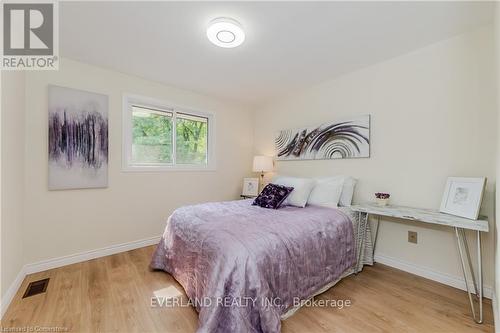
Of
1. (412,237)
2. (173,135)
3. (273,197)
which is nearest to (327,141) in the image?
(273,197)

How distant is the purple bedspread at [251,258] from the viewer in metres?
1.31

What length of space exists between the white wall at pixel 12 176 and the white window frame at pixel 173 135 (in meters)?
0.94

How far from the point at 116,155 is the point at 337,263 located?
9.28 feet

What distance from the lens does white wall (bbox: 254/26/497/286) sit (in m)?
1.86

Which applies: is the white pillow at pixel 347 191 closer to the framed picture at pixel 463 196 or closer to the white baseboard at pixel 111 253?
the white baseboard at pixel 111 253

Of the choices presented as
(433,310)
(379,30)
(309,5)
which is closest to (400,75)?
(379,30)

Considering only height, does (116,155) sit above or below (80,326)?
above

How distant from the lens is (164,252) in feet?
7.24

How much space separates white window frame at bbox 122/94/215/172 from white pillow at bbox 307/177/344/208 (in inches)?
70.0

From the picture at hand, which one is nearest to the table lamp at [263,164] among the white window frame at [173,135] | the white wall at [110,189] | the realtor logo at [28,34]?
the white wall at [110,189]

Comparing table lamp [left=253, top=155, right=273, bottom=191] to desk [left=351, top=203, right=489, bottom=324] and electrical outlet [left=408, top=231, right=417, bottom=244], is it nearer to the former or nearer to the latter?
desk [left=351, top=203, right=489, bottom=324]

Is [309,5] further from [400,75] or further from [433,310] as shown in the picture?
[433,310]

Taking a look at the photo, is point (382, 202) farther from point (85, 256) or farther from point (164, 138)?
point (85, 256)

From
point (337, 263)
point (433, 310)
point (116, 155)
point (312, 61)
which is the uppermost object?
point (312, 61)
